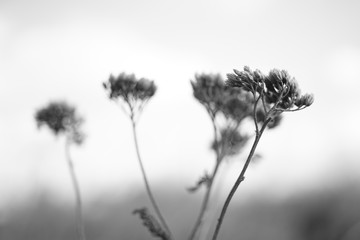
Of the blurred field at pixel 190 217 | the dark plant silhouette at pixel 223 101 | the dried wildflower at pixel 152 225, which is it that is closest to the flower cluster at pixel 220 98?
the dark plant silhouette at pixel 223 101

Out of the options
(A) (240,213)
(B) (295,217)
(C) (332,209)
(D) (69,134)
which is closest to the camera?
(D) (69,134)

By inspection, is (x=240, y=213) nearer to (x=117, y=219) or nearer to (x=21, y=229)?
(x=117, y=219)

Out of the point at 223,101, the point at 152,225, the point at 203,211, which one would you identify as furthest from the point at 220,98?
the point at 152,225

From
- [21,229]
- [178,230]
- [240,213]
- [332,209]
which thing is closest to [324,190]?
[332,209]

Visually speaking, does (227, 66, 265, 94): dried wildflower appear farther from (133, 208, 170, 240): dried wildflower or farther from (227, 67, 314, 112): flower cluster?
(133, 208, 170, 240): dried wildflower

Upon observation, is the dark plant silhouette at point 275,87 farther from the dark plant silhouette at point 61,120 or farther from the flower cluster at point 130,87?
the dark plant silhouette at point 61,120

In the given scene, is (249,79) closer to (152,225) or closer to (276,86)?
(276,86)
